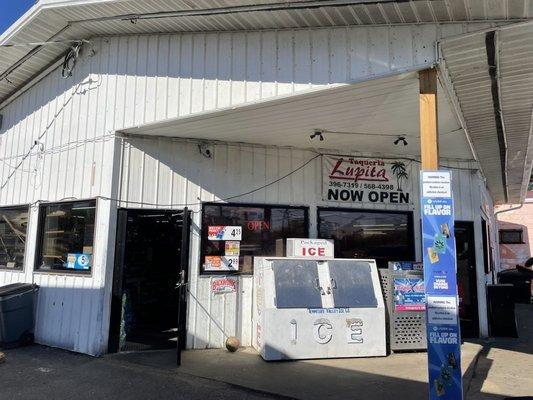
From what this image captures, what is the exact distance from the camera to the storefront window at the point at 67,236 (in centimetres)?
678

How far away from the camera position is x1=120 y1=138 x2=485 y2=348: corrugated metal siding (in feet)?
22.3

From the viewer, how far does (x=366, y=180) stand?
26.6ft

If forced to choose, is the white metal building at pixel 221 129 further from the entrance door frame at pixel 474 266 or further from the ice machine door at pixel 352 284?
the ice machine door at pixel 352 284

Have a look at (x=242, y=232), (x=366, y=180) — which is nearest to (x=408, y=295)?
(x=366, y=180)

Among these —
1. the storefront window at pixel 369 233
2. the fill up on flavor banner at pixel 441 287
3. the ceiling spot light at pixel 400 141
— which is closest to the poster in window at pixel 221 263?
the storefront window at pixel 369 233

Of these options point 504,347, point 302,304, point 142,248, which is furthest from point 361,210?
point 142,248

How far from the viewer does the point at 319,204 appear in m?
7.77

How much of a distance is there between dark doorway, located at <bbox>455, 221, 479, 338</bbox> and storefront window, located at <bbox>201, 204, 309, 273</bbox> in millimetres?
3082

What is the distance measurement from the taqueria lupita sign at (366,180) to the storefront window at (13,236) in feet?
17.9

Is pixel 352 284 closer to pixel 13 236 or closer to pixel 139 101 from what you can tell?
pixel 139 101

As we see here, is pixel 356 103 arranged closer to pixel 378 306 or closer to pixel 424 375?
pixel 378 306

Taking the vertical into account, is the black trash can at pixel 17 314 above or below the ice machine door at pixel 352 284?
below

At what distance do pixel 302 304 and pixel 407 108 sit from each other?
305 cm

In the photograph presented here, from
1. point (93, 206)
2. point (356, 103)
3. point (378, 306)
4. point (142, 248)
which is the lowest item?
point (378, 306)
